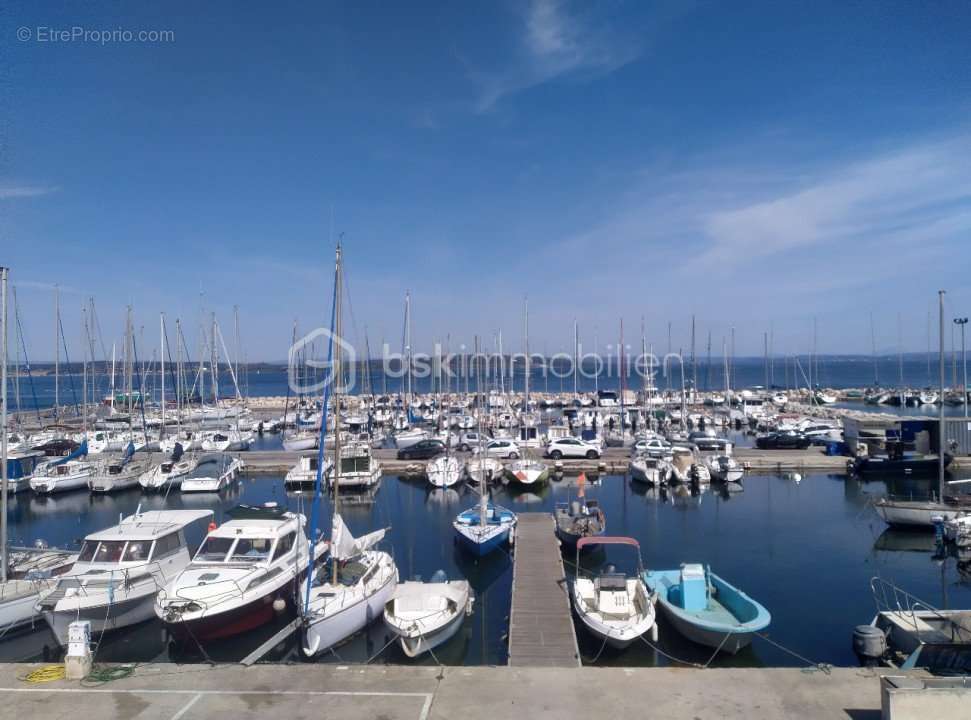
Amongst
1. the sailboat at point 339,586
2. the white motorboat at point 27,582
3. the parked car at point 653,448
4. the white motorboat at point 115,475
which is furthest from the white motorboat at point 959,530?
the white motorboat at point 115,475

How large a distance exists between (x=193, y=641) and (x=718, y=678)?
11.4 m

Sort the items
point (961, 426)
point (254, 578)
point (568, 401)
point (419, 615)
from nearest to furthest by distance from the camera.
Result: point (419, 615), point (254, 578), point (961, 426), point (568, 401)

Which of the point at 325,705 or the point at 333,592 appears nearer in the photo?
the point at 325,705

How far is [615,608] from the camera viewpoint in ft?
52.1

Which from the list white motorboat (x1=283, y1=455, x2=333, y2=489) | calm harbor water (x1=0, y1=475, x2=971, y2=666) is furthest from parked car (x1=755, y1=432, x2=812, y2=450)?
white motorboat (x1=283, y1=455, x2=333, y2=489)

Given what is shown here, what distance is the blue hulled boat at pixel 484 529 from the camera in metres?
22.2

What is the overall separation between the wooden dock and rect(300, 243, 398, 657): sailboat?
3413 mm

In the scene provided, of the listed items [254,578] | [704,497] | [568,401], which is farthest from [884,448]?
[568,401]

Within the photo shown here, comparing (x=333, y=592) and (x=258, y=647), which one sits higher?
(x=333, y=592)

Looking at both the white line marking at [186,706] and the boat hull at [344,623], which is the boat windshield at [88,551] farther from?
the white line marking at [186,706]

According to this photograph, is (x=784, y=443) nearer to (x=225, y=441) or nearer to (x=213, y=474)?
(x=213, y=474)

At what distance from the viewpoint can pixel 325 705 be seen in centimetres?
1016

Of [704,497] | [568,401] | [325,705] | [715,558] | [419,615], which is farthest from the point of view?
[568,401]

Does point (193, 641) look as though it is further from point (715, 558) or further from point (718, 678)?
point (715, 558)
